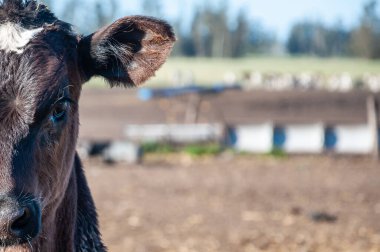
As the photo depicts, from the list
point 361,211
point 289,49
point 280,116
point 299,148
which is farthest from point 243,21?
point 361,211

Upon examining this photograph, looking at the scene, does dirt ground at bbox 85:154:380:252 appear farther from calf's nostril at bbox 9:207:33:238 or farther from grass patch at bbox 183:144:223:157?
calf's nostril at bbox 9:207:33:238

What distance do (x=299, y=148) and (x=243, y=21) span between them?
73.7 metres

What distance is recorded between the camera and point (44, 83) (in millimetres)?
4191

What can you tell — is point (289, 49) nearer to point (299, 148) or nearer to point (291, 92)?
point (291, 92)

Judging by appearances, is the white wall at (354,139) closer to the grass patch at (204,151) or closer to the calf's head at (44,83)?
the grass patch at (204,151)

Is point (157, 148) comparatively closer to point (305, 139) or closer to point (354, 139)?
point (305, 139)

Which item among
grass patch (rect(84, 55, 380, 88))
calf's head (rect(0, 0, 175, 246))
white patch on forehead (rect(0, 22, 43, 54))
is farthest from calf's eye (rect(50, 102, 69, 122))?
grass patch (rect(84, 55, 380, 88))

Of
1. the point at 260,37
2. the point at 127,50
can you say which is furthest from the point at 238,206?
the point at 260,37

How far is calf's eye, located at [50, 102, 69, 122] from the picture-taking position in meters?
4.30

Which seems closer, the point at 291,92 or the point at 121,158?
the point at 121,158

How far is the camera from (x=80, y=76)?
482 centimetres

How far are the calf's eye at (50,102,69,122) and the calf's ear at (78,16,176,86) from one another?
1.72 ft

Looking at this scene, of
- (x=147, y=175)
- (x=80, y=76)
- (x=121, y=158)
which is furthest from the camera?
(x=121, y=158)

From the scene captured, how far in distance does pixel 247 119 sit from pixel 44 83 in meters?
28.2
